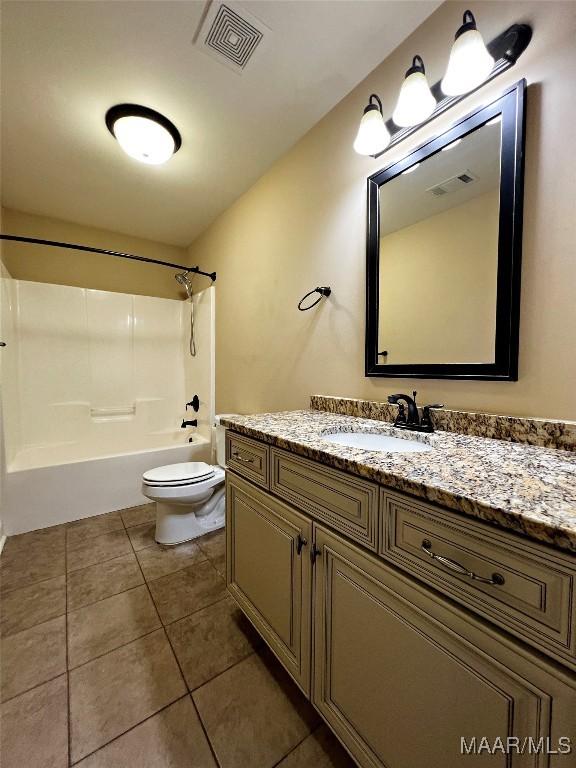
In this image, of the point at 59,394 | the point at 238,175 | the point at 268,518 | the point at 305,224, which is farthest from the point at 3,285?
the point at 268,518

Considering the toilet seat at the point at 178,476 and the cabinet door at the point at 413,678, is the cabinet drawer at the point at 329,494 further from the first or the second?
the toilet seat at the point at 178,476

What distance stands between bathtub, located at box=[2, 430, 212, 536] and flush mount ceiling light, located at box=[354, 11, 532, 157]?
247 centimetres

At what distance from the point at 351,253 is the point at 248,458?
107cm

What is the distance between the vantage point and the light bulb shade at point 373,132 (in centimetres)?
118

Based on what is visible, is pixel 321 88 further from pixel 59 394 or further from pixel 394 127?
pixel 59 394

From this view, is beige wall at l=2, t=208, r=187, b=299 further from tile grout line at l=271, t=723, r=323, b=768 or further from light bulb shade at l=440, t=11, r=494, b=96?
tile grout line at l=271, t=723, r=323, b=768

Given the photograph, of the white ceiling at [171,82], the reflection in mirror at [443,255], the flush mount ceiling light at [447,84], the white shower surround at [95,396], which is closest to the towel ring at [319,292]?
the reflection in mirror at [443,255]

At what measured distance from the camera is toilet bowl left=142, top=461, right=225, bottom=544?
5.90ft

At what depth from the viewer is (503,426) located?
3.05 feet

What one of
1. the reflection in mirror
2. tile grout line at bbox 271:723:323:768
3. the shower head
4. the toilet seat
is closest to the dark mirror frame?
the reflection in mirror

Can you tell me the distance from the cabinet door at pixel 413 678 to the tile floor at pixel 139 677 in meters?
0.26

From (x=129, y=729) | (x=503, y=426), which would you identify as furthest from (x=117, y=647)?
(x=503, y=426)

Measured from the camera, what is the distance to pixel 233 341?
2.43 metres

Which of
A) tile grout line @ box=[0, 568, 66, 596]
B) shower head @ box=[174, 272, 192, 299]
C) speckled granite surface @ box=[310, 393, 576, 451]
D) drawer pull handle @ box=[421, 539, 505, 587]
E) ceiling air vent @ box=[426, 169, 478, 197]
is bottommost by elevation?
tile grout line @ box=[0, 568, 66, 596]
